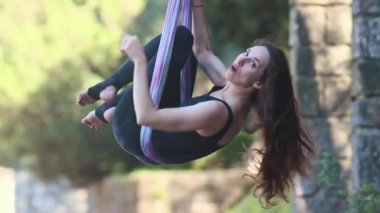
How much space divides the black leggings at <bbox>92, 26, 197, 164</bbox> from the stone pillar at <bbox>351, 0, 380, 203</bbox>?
1870 millimetres

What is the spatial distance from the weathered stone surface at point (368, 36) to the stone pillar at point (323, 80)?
5.39 feet

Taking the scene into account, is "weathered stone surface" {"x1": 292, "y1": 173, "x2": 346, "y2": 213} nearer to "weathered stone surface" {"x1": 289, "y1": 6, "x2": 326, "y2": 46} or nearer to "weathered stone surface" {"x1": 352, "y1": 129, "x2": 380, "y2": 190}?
"weathered stone surface" {"x1": 289, "y1": 6, "x2": 326, "y2": 46}

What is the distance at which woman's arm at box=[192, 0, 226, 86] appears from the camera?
3.77 meters

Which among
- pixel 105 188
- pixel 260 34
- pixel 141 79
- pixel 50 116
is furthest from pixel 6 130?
pixel 141 79

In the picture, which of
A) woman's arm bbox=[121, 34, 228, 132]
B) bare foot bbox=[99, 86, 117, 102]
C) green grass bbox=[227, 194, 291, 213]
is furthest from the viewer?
green grass bbox=[227, 194, 291, 213]

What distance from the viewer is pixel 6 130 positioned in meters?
10.6

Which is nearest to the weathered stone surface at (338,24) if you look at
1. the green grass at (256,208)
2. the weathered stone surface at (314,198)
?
the weathered stone surface at (314,198)

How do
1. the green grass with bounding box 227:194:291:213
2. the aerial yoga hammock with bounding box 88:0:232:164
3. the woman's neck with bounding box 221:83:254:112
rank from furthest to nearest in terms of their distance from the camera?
the green grass with bounding box 227:194:291:213 < the woman's neck with bounding box 221:83:254:112 < the aerial yoga hammock with bounding box 88:0:232:164

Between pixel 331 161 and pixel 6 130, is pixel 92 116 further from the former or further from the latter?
pixel 6 130

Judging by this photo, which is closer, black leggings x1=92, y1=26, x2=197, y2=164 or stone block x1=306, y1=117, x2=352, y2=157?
black leggings x1=92, y1=26, x2=197, y2=164

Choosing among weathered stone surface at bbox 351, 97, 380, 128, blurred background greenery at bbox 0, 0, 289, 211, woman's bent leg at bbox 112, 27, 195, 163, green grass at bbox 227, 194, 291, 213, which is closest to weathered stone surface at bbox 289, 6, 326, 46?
green grass at bbox 227, 194, 291, 213

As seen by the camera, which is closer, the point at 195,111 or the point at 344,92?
the point at 195,111

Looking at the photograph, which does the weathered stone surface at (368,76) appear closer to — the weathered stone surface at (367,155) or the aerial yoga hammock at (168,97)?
the weathered stone surface at (367,155)

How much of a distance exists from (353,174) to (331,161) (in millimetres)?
899
